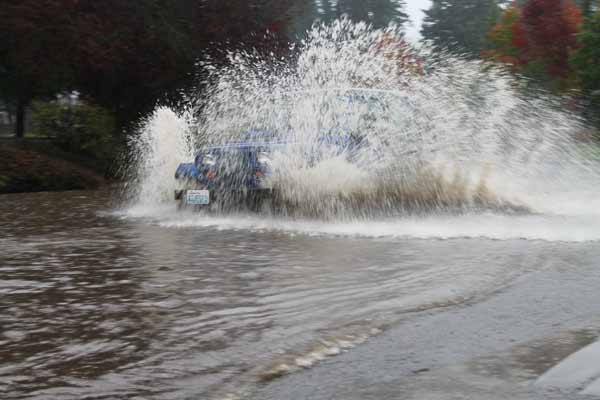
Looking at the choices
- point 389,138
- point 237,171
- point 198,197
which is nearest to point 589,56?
point 389,138

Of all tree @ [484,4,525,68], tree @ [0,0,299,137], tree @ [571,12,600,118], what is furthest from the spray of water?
tree @ [484,4,525,68]

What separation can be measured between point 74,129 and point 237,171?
1462 centimetres

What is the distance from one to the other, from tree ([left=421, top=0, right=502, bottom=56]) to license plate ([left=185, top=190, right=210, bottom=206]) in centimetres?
7821

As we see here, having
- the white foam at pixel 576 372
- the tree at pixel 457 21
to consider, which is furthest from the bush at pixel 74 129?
the tree at pixel 457 21

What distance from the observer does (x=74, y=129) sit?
80.1ft

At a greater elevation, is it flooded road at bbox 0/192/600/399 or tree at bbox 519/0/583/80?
tree at bbox 519/0/583/80

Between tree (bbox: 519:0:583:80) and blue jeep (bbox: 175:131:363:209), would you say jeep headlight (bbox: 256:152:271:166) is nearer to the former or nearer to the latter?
blue jeep (bbox: 175:131:363:209)

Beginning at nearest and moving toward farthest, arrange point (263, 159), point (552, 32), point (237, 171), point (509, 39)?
1. point (263, 159)
2. point (237, 171)
3. point (552, 32)
4. point (509, 39)

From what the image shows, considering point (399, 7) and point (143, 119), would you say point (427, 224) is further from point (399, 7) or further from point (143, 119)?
point (399, 7)

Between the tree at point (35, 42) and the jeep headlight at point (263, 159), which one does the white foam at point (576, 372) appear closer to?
the jeep headlight at point (263, 159)

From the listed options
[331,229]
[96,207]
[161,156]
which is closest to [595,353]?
[331,229]

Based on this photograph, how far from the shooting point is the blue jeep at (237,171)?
10766 mm

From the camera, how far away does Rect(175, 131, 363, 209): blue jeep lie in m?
10.8

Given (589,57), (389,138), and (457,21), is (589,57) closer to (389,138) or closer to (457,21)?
(389,138)
